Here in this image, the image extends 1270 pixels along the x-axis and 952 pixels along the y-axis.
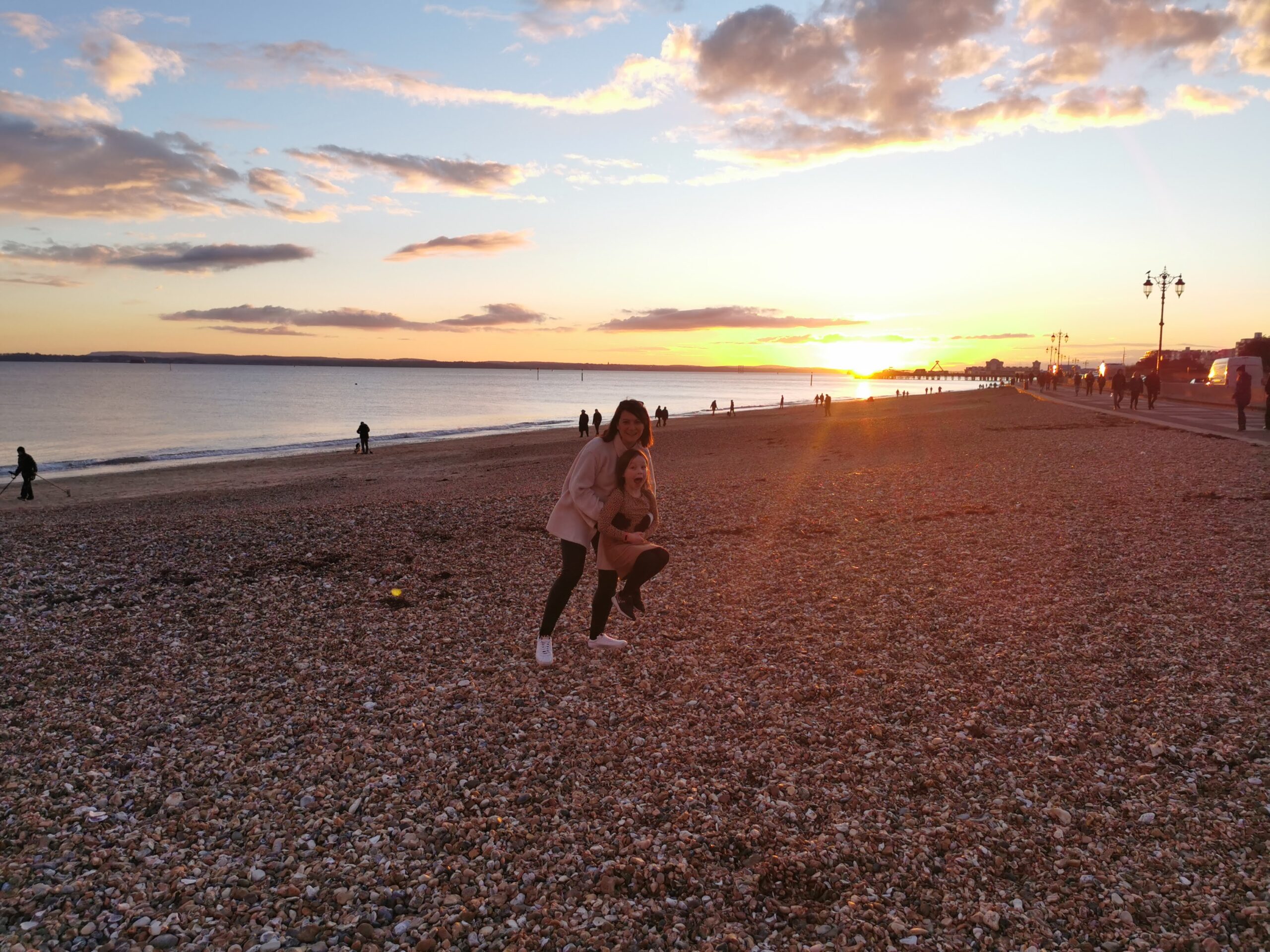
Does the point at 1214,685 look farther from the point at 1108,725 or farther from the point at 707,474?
the point at 707,474

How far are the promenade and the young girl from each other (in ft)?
68.3

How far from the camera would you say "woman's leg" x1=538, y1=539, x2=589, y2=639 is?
19.1ft

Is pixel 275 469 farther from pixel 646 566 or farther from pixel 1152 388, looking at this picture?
pixel 1152 388

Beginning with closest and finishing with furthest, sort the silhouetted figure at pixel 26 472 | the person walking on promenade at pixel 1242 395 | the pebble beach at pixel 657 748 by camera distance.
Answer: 1. the pebble beach at pixel 657 748
2. the silhouetted figure at pixel 26 472
3. the person walking on promenade at pixel 1242 395

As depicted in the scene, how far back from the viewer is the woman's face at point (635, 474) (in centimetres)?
565

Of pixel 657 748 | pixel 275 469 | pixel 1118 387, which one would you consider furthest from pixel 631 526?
pixel 1118 387

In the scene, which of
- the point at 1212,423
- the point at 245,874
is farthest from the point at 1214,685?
the point at 1212,423

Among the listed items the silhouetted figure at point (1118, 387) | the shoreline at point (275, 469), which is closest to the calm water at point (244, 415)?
the shoreline at point (275, 469)

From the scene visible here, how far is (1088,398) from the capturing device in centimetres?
5322

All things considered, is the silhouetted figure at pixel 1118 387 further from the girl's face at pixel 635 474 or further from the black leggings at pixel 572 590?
the girl's face at pixel 635 474

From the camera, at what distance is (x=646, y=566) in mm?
6004

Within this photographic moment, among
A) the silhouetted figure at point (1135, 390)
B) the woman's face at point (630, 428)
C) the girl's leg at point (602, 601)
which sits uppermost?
the silhouetted figure at point (1135, 390)

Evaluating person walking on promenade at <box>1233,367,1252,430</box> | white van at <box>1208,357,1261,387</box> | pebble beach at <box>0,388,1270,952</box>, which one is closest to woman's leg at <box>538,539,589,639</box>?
pebble beach at <box>0,388,1270,952</box>

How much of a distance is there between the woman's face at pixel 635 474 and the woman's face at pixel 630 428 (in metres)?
0.14
